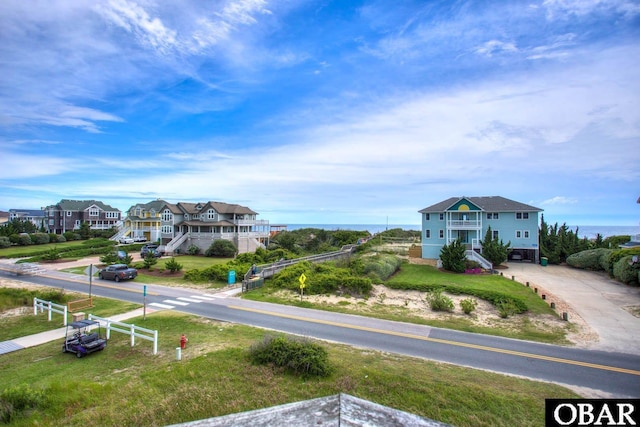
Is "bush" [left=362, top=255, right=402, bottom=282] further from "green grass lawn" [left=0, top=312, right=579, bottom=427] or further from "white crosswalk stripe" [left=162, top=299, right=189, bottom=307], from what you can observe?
"green grass lawn" [left=0, top=312, right=579, bottom=427]

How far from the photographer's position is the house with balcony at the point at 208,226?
159 feet

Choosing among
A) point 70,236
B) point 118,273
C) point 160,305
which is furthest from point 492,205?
point 70,236

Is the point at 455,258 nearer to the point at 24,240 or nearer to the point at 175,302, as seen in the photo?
the point at 175,302

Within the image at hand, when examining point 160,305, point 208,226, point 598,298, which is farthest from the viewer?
point 208,226

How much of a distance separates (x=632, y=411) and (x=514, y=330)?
40.6 feet

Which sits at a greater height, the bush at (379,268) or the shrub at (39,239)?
the shrub at (39,239)

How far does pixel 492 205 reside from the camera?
41438mm

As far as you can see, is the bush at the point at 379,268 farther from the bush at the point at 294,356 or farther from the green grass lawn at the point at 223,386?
the bush at the point at 294,356

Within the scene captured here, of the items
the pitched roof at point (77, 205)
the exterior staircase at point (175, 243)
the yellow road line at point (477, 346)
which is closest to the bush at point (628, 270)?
Result: the yellow road line at point (477, 346)

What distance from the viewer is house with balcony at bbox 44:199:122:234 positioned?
7006 cm

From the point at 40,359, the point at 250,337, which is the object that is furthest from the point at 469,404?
the point at 40,359

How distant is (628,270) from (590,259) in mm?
8453

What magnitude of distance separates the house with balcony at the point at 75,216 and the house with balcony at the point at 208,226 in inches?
1161

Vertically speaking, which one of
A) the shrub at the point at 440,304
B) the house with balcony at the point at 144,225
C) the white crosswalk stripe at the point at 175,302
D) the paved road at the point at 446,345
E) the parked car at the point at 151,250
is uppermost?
the house with balcony at the point at 144,225
